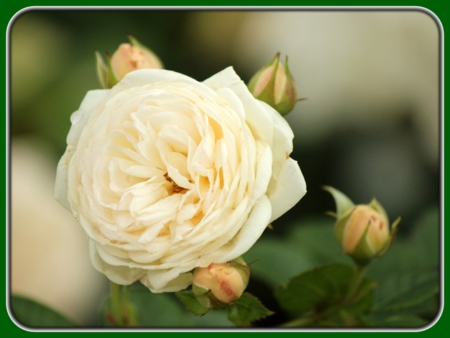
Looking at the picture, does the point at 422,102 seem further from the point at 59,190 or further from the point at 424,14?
the point at 59,190

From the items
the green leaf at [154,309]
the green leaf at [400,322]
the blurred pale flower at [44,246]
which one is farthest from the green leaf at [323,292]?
the blurred pale flower at [44,246]

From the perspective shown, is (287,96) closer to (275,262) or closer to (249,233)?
(249,233)

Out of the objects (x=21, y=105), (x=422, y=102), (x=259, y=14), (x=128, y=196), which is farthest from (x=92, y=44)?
(x=422, y=102)

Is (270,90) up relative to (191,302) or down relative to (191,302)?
up

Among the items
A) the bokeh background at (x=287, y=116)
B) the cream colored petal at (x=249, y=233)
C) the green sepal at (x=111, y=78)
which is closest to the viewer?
the cream colored petal at (x=249, y=233)

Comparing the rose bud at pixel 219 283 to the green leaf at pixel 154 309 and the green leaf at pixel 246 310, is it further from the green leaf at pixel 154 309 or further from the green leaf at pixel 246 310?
the green leaf at pixel 154 309

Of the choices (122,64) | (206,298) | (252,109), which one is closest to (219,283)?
(206,298)

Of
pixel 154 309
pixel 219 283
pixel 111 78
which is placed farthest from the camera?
pixel 154 309

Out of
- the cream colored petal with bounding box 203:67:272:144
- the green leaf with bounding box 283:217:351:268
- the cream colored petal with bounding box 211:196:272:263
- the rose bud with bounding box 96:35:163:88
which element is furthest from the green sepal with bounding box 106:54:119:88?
the green leaf with bounding box 283:217:351:268
